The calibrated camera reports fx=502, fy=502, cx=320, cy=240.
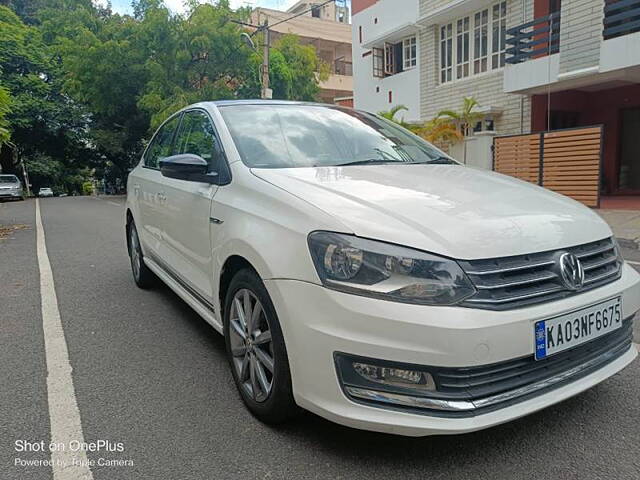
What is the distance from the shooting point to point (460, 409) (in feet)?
6.09

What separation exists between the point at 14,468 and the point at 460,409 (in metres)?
1.88

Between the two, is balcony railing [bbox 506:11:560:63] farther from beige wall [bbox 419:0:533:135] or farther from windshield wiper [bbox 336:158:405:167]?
windshield wiper [bbox 336:158:405:167]

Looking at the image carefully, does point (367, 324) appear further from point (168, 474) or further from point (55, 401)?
point (55, 401)

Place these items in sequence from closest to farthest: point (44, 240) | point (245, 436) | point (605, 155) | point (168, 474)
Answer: point (168, 474), point (245, 436), point (44, 240), point (605, 155)

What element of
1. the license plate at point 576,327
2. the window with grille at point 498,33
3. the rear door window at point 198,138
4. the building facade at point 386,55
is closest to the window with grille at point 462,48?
the window with grille at point 498,33

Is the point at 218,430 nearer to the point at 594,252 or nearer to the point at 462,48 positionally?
the point at 594,252

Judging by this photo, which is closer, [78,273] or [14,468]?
[14,468]

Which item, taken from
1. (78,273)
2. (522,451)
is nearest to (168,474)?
Result: (522,451)

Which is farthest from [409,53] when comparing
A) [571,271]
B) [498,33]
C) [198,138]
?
[571,271]

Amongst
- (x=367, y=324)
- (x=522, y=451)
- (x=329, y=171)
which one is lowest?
(x=522, y=451)

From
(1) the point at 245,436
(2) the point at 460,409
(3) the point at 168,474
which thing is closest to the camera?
(2) the point at 460,409

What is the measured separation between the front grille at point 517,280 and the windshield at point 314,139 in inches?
50.4

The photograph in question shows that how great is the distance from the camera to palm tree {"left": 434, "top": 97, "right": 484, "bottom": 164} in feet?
45.0

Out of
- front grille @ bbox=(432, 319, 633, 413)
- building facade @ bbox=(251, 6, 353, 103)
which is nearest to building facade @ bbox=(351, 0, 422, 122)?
building facade @ bbox=(251, 6, 353, 103)
